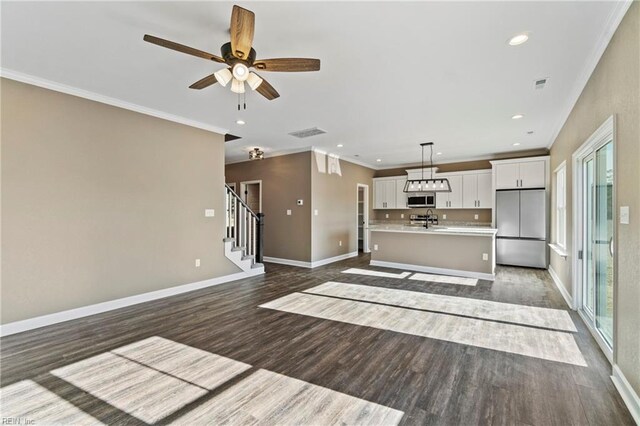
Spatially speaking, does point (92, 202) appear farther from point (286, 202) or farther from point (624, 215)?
point (624, 215)

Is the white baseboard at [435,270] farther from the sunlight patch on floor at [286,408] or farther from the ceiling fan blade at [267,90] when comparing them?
the ceiling fan blade at [267,90]

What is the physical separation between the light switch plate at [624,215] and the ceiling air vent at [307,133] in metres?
4.15

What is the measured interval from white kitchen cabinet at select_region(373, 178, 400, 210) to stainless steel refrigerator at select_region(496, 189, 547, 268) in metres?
2.78

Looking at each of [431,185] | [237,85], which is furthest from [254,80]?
[431,185]

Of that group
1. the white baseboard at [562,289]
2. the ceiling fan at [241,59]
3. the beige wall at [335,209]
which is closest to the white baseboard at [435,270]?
the white baseboard at [562,289]

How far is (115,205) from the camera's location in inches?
157

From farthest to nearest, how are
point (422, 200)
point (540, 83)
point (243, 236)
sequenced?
point (422, 200)
point (243, 236)
point (540, 83)

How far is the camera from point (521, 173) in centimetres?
689

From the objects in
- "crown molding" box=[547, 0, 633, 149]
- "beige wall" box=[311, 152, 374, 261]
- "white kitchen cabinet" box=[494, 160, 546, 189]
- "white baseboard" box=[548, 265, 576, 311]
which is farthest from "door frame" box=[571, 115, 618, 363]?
"beige wall" box=[311, 152, 374, 261]

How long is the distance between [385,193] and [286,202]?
3.68 metres

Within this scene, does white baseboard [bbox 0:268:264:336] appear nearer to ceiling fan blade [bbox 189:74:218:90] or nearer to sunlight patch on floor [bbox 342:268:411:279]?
sunlight patch on floor [bbox 342:268:411:279]

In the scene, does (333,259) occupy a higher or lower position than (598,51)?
lower

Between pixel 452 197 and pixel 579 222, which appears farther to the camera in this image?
pixel 452 197

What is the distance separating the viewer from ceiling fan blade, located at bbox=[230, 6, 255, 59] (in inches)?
75.6
